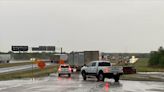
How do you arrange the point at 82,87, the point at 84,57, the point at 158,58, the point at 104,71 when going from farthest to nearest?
the point at 158,58 → the point at 84,57 → the point at 104,71 → the point at 82,87

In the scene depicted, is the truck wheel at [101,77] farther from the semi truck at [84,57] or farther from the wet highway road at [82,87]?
the semi truck at [84,57]

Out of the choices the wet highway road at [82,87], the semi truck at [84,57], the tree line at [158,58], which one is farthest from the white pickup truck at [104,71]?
the tree line at [158,58]

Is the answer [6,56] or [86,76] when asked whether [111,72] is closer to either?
[86,76]

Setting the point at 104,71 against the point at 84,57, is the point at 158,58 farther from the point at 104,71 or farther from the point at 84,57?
the point at 104,71

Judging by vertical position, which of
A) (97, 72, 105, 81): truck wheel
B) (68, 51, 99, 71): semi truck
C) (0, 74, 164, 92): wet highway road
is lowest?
(0, 74, 164, 92): wet highway road

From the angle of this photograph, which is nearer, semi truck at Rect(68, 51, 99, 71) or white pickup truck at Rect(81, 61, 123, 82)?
white pickup truck at Rect(81, 61, 123, 82)

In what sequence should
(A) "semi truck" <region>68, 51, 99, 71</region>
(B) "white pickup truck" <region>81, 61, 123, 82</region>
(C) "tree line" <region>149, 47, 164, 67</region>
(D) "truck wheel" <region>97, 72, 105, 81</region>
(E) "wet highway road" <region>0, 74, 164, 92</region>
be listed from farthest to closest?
(C) "tree line" <region>149, 47, 164, 67</region> → (A) "semi truck" <region>68, 51, 99, 71</region> → (D) "truck wheel" <region>97, 72, 105, 81</region> → (B) "white pickup truck" <region>81, 61, 123, 82</region> → (E) "wet highway road" <region>0, 74, 164, 92</region>

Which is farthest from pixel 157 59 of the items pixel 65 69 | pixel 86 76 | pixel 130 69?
pixel 86 76

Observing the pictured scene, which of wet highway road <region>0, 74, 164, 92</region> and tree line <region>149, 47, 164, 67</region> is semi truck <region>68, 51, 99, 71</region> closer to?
tree line <region>149, 47, 164, 67</region>

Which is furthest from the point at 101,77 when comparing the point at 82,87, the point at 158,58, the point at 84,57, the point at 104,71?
the point at 158,58

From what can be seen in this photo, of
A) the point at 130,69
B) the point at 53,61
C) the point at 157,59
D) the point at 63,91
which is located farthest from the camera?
the point at 53,61

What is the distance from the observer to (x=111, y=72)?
1649 inches

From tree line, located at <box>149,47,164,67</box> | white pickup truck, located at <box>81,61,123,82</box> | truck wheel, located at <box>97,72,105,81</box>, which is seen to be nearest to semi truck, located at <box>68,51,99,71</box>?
white pickup truck, located at <box>81,61,123,82</box>

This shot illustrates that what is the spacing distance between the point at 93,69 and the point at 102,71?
5.82 ft
